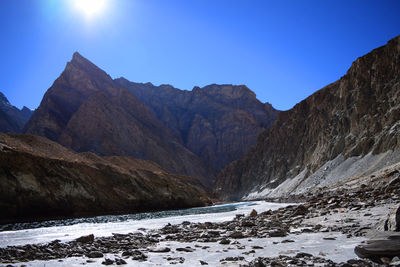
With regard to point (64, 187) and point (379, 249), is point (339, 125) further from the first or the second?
point (379, 249)

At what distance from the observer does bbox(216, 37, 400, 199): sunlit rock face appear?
5559 cm

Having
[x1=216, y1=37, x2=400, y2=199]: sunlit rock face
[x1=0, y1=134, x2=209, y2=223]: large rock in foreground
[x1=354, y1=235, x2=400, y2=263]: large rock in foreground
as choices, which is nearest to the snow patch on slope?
[x1=216, y1=37, x2=400, y2=199]: sunlit rock face

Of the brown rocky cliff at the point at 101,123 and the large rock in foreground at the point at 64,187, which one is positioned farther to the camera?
the brown rocky cliff at the point at 101,123

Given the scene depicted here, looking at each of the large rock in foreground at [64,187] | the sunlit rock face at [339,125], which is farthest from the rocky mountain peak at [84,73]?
the large rock in foreground at [64,187]

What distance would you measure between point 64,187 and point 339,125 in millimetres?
61670

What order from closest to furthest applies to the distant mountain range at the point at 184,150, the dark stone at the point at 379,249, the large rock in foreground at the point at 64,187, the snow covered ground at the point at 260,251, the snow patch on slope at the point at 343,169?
the dark stone at the point at 379,249
the snow covered ground at the point at 260,251
the large rock in foreground at the point at 64,187
the distant mountain range at the point at 184,150
the snow patch on slope at the point at 343,169

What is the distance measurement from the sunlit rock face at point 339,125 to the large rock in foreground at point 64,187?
3635cm

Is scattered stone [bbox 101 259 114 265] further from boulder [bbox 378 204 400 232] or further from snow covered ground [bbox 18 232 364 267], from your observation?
boulder [bbox 378 204 400 232]

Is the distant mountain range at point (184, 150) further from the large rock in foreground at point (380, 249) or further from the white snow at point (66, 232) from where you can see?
the large rock in foreground at point (380, 249)

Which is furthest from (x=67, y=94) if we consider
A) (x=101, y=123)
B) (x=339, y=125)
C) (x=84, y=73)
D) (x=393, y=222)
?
(x=393, y=222)

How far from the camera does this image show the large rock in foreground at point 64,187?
115 ft

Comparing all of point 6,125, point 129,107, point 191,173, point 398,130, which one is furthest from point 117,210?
point 6,125

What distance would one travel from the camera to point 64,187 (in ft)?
137

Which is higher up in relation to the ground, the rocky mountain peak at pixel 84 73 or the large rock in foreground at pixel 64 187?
the rocky mountain peak at pixel 84 73
